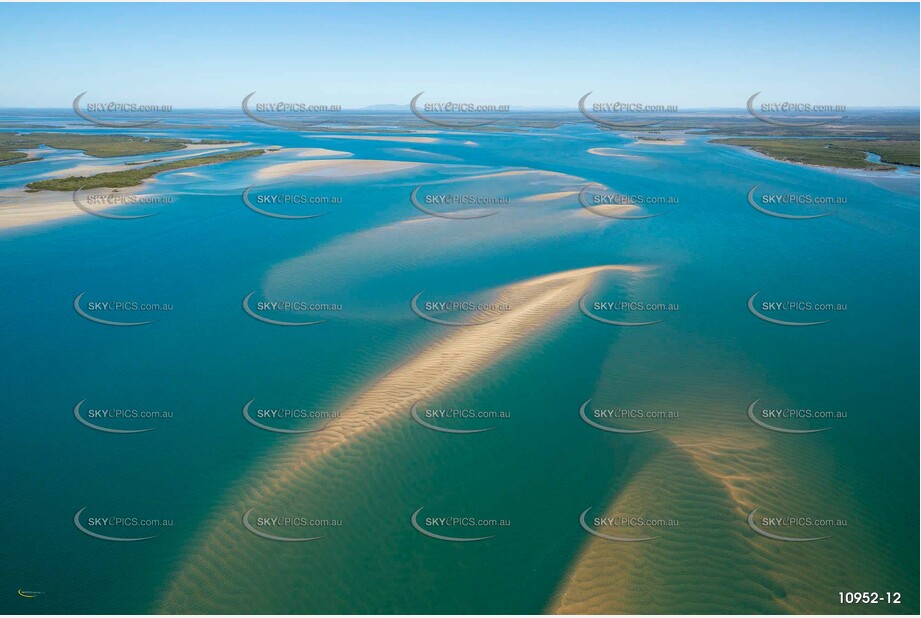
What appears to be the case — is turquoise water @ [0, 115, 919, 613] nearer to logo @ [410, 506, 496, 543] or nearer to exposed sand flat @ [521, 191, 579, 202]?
→ logo @ [410, 506, 496, 543]

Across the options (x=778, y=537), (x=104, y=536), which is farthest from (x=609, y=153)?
(x=104, y=536)

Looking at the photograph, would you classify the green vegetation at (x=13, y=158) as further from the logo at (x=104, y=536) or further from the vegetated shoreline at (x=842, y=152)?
the vegetated shoreline at (x=842, y=152)

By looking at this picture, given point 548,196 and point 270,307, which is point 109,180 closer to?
point 270,307

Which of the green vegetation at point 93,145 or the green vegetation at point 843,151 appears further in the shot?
the green vegetation at point 93,145

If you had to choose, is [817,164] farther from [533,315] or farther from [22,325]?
[22,325]

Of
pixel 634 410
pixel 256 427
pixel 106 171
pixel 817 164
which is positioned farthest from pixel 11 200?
pixel 817 164

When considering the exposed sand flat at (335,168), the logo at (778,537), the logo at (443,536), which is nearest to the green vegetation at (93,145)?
the exposed sand flat at (335,168)
